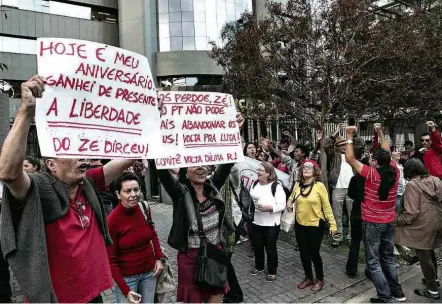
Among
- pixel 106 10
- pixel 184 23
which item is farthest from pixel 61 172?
pixel 106 10

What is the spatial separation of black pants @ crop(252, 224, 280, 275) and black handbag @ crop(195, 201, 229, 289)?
82.5 inches

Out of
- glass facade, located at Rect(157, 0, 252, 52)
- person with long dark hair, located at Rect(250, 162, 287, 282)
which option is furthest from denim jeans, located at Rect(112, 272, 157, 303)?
glass facade, located at Rect(157, 0, 252, 52)

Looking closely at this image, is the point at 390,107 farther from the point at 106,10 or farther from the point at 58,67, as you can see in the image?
the point at 106,10

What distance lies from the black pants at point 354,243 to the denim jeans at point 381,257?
2.14 feet

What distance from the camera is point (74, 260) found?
2113 mm

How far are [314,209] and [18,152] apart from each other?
4.03 m

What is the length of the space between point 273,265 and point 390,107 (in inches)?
312

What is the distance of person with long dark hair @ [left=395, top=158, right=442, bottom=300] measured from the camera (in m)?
4.60

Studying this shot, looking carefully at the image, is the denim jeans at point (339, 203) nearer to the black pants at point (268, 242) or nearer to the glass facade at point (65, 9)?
the black pants at point (268, 242)

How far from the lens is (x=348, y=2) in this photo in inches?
314

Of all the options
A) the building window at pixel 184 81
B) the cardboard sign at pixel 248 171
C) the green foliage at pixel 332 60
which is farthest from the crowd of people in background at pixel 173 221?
the building window at pixel 184 81

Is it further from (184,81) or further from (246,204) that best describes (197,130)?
(184,81)

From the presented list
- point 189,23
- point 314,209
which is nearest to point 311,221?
point 314,209

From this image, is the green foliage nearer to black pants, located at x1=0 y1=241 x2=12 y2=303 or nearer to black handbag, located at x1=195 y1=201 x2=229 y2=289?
black handbag, located at x1=195 y1=201 x2=229 y2=289
